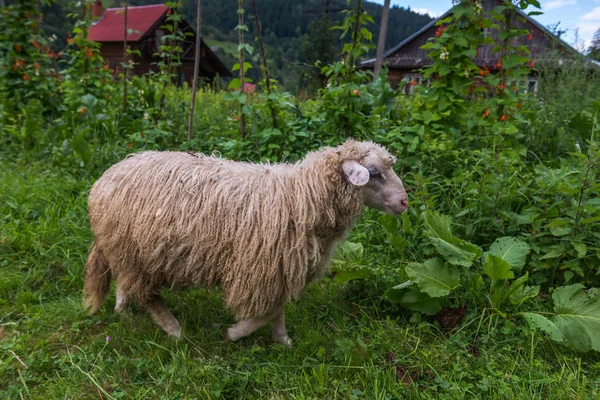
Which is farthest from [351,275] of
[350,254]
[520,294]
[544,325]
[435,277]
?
[544,325]

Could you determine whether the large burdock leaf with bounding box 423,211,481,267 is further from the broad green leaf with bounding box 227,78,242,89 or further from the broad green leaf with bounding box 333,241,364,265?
the broad green leaf with bounding box 227,78,242,89

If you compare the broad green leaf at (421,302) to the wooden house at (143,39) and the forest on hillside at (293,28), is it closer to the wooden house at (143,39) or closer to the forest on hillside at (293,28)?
the forest on hillside at (293,28)

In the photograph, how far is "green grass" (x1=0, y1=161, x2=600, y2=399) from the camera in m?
2.11

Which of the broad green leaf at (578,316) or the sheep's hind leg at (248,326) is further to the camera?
the sheep's hind leg at (248,326)

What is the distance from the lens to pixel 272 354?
7.91 feet

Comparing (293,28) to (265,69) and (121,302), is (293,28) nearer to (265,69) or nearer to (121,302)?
(265,69)

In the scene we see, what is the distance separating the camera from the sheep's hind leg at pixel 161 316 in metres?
2.60

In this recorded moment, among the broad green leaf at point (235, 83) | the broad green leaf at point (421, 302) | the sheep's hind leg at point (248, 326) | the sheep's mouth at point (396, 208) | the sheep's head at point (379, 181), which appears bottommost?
the sheep's hind leg at point (248, 326)

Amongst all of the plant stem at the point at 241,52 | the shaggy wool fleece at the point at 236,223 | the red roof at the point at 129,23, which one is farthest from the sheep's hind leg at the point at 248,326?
the red roof at the point at 129,23

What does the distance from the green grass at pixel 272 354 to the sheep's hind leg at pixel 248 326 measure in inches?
3.0

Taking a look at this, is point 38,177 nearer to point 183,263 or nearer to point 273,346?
point 183,263

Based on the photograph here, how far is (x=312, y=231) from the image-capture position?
7.64 feet

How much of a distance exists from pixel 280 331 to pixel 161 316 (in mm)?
813

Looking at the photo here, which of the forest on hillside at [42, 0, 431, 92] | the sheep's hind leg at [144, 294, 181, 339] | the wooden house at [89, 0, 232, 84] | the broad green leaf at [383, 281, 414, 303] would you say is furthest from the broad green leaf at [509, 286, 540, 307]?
the wooden house at [89, 0, 232, 84]
